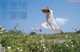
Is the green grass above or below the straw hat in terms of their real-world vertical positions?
below

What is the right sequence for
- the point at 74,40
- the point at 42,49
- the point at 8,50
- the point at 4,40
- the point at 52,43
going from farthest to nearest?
the point at 74,40 < the point at 52,43 < the point at 42,49 < the point at 4,40 < the point at 8,50

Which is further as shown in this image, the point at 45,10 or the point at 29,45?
the point at 45,10

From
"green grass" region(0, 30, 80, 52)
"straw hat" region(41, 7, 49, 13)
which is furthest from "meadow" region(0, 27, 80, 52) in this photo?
"straw hat" region(41, 7, 49, 13)

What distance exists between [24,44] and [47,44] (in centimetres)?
80

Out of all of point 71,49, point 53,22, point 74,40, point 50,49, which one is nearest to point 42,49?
point 50,49

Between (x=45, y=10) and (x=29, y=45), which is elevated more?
(x=45, y=10)

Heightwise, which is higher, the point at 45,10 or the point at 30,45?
the point at 45,10

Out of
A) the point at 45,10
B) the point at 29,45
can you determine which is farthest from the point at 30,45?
the point at 45,10

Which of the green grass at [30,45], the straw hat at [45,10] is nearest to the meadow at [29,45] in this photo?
the green grass at [30,45]

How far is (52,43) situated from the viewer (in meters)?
9.88

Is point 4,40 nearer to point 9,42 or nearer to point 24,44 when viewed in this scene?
point 9,42

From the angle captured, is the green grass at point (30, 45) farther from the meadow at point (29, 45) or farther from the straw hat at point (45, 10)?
the straw hat at point (45, 10)

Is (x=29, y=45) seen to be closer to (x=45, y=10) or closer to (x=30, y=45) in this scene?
(x=30, y=45)

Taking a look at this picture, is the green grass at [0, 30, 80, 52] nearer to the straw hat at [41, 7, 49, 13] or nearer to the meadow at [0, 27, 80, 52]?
the meadow at [0, 27, 80, 52]
